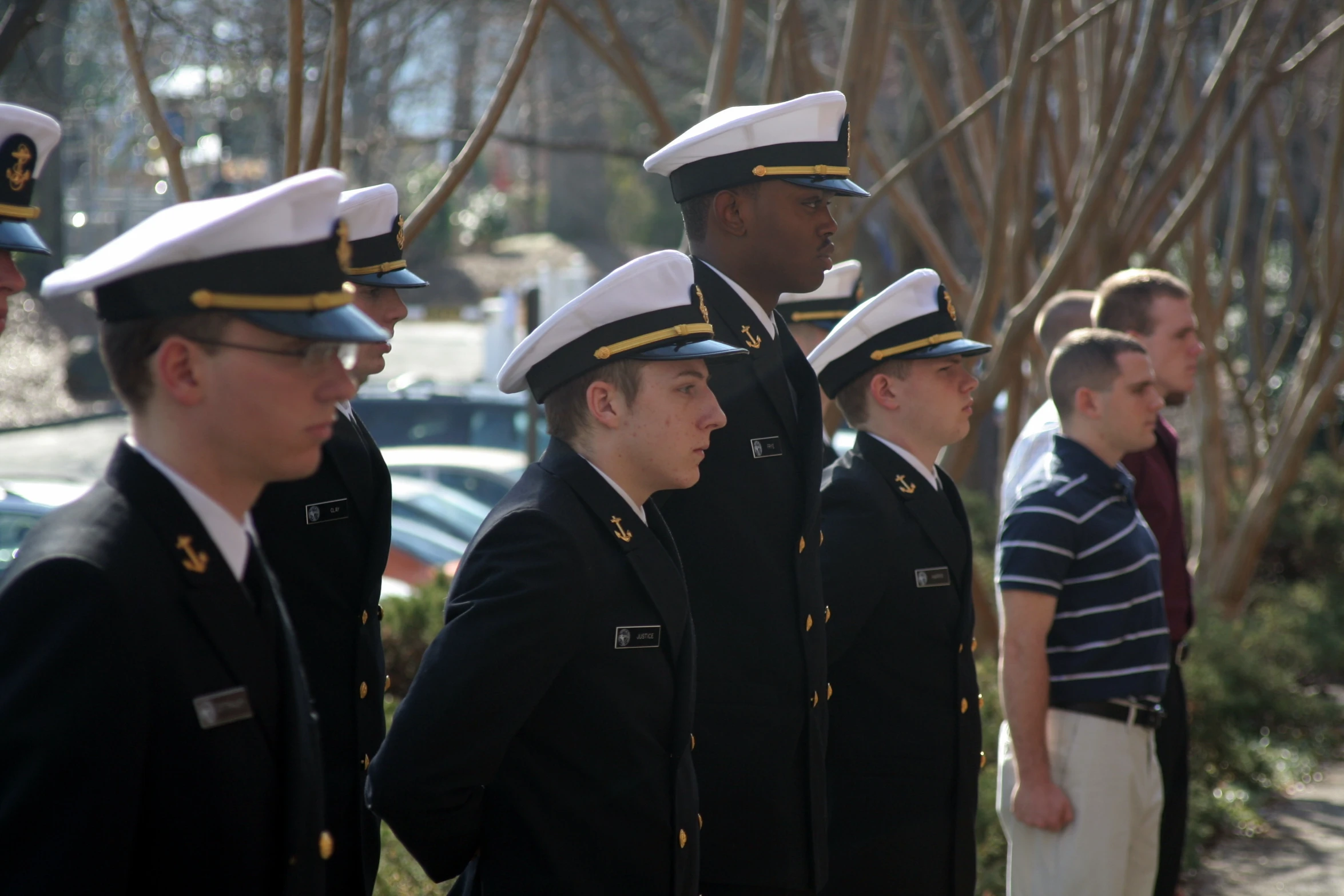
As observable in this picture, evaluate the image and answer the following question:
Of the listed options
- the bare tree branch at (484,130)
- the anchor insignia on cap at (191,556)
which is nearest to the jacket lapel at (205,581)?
the anchor insignia on cap at (191,556)

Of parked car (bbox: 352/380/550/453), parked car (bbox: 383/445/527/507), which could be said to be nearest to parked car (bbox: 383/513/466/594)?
parked car (bbox: 383/445/527/507)

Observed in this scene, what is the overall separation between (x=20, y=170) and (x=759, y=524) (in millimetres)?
1638

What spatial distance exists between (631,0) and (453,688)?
46.1 feet

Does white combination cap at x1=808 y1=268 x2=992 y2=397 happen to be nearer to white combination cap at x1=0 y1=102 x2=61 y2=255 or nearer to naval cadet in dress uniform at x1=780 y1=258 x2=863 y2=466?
naval cadet in dress uniform at x1=780 y1=258 x2=863 y2=466

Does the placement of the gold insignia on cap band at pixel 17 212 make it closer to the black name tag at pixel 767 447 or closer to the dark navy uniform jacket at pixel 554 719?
the dark navy uniform jacket at pixel 554 719

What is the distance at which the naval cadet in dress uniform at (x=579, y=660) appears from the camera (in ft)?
7.48

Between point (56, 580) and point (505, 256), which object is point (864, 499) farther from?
point (505, 256)

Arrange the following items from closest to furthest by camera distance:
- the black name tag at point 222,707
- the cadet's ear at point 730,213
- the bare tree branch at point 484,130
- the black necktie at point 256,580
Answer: the black name tag at point 222,707
the black necktie at point 256,580
the cadet's ear at point 730,213
the bare tree branch at point 484,130

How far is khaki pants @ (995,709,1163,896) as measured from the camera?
3.59 meters

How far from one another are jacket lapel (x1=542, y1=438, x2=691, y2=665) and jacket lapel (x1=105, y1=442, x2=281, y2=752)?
32.5 inches

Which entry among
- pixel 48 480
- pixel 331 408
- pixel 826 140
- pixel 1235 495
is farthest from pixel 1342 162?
pixel 331 408

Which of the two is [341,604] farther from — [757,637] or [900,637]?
[900,637]

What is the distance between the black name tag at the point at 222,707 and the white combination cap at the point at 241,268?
423 millimetres

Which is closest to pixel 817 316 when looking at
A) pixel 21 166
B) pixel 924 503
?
pixel 924 503
